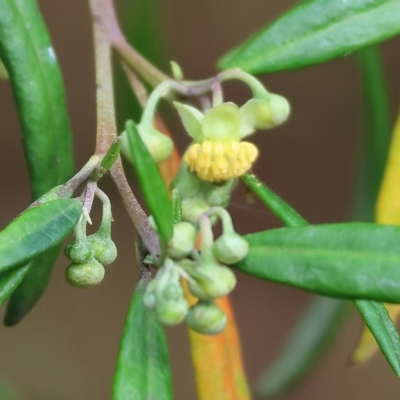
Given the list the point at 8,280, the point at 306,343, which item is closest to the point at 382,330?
the point at 8,280

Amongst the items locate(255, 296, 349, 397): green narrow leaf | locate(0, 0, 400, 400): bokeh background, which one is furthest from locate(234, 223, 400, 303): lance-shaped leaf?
locate(0, 0, 400, 400): bokeh background

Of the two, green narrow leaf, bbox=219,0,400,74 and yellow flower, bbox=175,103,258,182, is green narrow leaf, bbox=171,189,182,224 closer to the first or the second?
yellow flower, bbox=175,103,258,182

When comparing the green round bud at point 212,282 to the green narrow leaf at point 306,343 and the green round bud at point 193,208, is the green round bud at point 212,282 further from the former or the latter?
the green narrow leaf at point 306,343

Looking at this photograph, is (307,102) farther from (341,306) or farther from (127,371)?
(127,371)

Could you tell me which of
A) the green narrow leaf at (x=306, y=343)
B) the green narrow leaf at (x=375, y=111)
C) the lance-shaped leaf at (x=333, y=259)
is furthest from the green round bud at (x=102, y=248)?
the green narrow leaf at (x=306, y=343)

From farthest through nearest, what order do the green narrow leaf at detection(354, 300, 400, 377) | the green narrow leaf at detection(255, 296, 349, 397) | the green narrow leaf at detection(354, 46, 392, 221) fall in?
the green narrow leaf at detection(255, 296, 349, 397) → the green narrow leaf at detection(354, 46, 392, 221) → the green narrow leaf at detection(354, 300, 400, 377)

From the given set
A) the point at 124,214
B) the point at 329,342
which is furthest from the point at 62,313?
the point at 329,342
